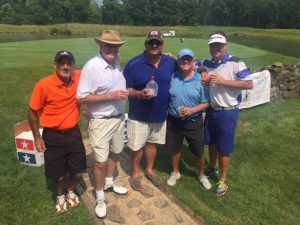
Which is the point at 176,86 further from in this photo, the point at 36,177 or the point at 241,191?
the point at 36,177

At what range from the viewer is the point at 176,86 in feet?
14.9

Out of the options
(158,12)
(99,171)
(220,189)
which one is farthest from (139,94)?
(158,12)

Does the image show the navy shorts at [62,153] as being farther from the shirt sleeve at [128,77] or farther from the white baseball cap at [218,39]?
the white baseball cap at [218,39]

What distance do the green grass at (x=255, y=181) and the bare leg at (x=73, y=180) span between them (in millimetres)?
1589

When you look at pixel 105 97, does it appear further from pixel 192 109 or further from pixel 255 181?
pixel 255 181

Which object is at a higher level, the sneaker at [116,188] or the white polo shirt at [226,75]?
the white polo shirt at [226,75]

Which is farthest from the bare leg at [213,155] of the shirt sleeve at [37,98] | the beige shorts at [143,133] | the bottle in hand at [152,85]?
the shirt sleeve at [37,98]

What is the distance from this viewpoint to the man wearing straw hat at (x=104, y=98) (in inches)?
149

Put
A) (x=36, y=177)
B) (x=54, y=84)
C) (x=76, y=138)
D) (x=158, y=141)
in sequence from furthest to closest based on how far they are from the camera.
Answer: (x=36, y=177)
(x=158, y=141)
(x=76, y=138)
(x=54, y=84)

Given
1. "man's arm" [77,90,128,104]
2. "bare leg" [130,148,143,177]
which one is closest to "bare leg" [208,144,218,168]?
"bare leg" [130,148,143,177]

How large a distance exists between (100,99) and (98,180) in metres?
1.21

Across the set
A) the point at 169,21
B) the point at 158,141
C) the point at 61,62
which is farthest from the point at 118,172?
the point at 169,21

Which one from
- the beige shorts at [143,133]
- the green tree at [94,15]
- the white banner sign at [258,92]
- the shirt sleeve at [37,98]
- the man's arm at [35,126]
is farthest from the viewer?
the green tree at [94,15]

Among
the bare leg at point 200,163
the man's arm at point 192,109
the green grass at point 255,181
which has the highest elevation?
the man's arm at point 192,109
